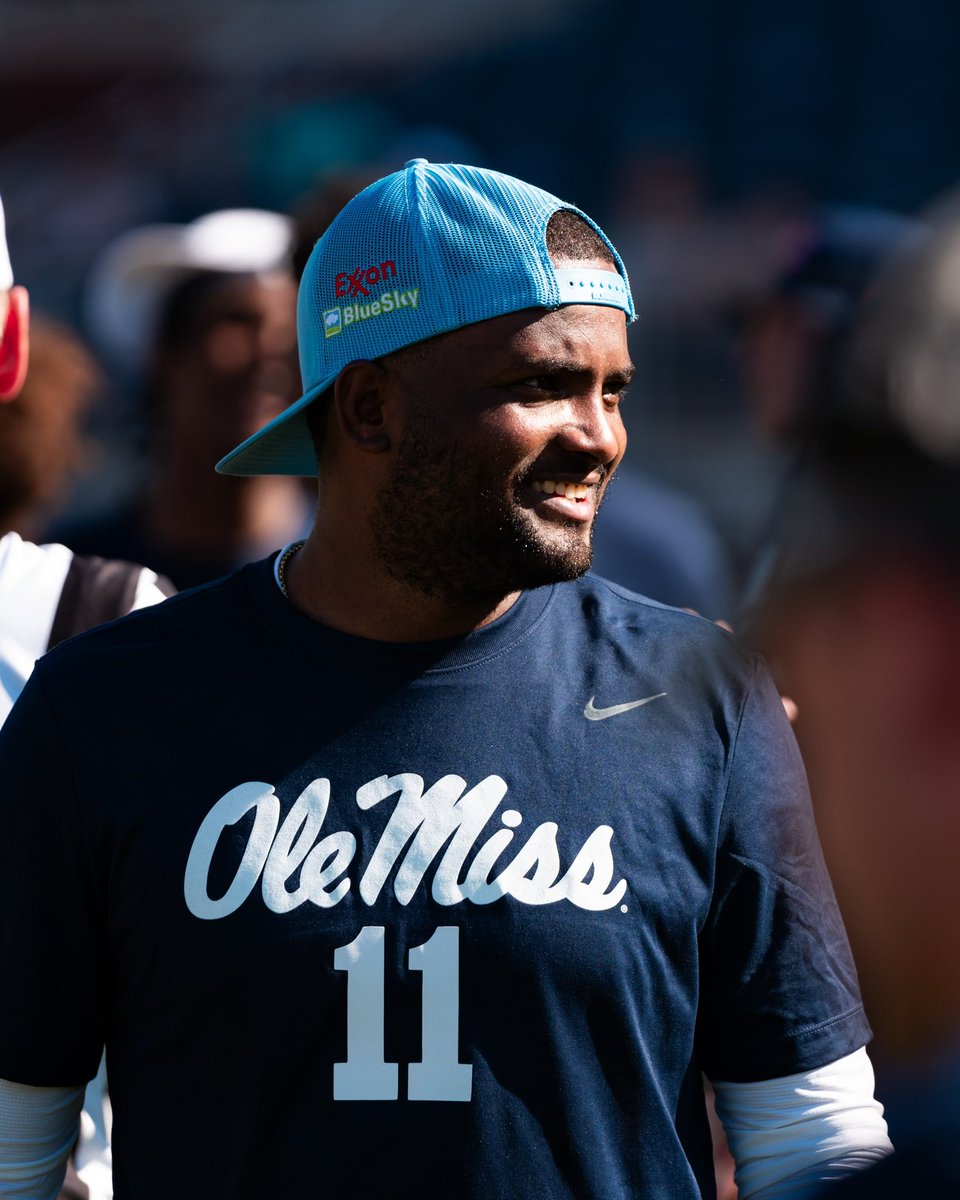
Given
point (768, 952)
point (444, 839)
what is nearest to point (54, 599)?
point (444, 839)

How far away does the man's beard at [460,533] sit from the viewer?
214cm

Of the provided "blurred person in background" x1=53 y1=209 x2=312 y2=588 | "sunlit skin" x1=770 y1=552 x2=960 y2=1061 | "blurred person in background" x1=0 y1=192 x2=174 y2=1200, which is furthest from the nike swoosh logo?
"blurred person in background" x1=53 y1=209 x2=312 y2=588

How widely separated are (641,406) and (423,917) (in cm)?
859

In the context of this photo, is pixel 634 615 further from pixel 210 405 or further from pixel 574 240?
pixel 210 405

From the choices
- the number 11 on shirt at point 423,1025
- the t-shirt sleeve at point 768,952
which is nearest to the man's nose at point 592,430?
the t-shirt sleeve at point 768,952

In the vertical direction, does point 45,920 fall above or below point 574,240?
below

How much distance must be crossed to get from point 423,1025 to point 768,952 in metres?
0.44

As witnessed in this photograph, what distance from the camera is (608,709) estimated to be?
7.06ft

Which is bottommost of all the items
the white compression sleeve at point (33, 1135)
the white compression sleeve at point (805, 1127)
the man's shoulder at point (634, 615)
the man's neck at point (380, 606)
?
the white compression sleeve at point (805, 1127)

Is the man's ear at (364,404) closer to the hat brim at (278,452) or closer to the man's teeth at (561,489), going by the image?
the hat brim at (278,452)

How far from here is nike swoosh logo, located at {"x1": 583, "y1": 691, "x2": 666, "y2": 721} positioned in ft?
7.03

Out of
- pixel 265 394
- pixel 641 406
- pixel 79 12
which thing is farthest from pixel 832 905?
pixel 79 12

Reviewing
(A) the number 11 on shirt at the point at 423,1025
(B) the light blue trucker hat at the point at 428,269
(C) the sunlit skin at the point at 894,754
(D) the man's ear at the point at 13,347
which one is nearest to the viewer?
(C) the sunlit skin at the point at 894,754

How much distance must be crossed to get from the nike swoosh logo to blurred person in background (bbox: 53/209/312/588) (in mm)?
2313
